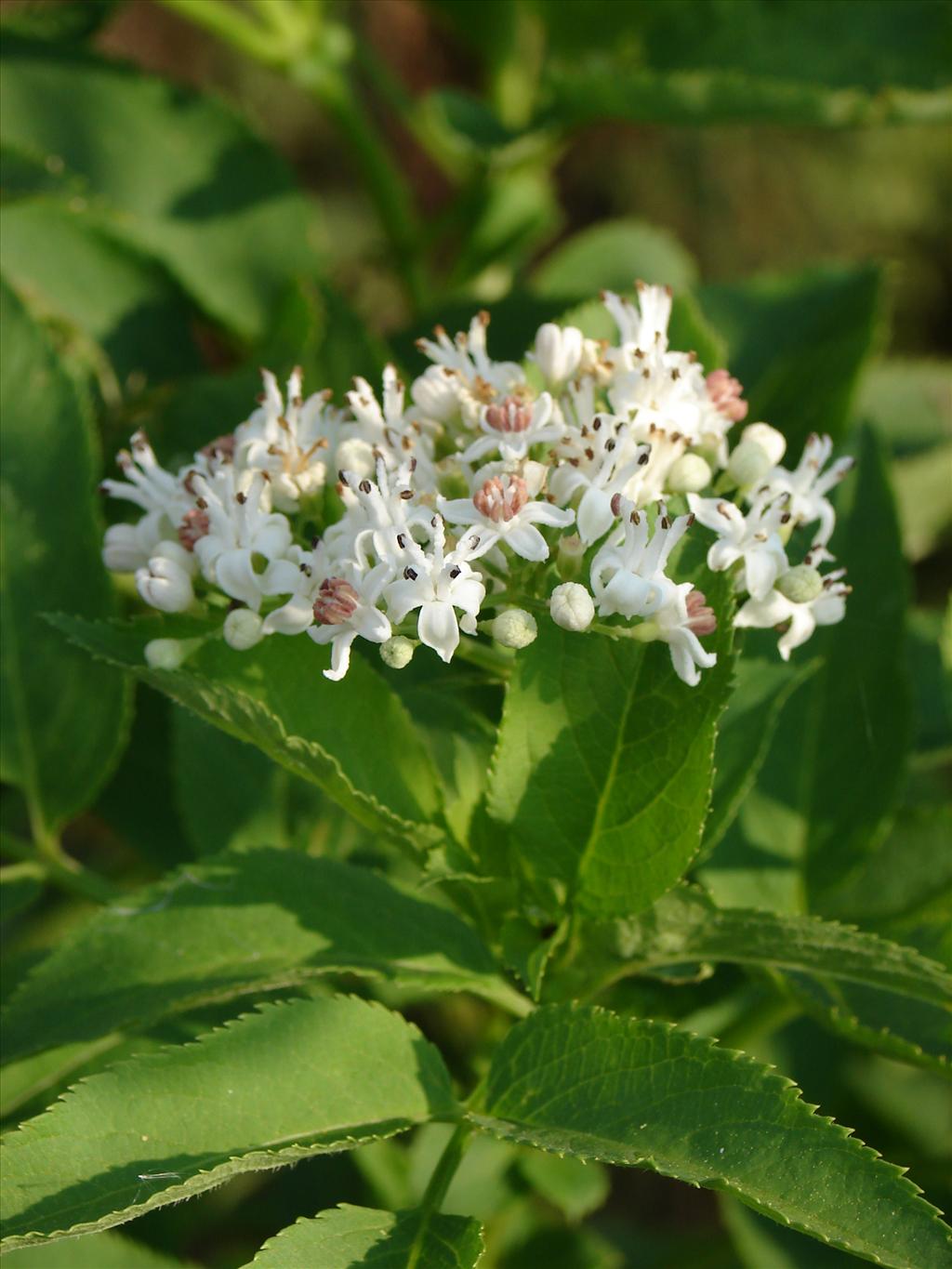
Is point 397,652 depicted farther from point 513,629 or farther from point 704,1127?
point 704,1127

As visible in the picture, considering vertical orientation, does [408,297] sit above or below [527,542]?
Result: above

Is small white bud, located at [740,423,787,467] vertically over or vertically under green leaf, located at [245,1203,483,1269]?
over

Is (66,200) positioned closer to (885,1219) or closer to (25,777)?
(25,777)

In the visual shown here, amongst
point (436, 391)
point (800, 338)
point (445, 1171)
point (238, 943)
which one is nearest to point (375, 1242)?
point (445, 1171)

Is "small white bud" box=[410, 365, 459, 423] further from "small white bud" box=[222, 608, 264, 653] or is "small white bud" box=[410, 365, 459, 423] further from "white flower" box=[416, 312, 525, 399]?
"small white bud" box=[222, 608, 264, 653]

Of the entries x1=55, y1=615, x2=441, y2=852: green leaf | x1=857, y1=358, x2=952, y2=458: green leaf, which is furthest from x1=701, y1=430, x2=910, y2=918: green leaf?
x1=857, y1=358, x2=952, y2=458: green leaf
